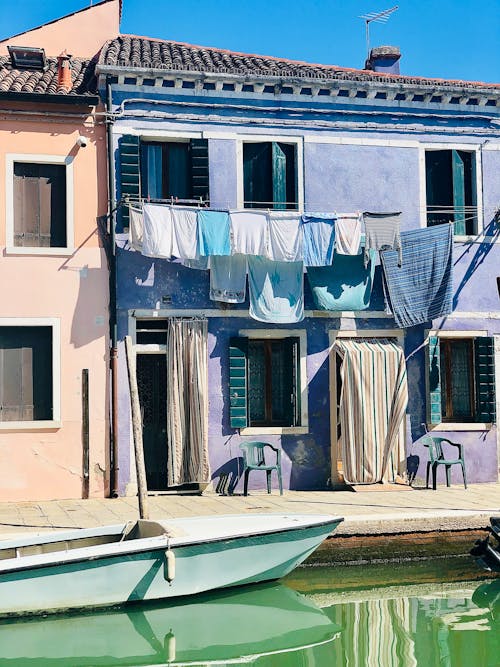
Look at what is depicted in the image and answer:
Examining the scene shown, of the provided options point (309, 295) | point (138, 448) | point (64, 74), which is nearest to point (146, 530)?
point (138, 448)

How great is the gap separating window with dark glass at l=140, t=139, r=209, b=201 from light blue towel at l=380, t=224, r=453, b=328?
3.14 metres

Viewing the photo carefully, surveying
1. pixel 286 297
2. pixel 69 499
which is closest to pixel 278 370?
pixel 286 297

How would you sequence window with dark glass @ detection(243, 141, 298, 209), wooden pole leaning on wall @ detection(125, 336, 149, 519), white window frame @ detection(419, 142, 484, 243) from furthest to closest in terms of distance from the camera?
white window frame @ detection(419, 142, 484, 243) < window with dark glass @ detection(243, 141, 298, 209) < wooden pole leaning on wall @ detection(125, 336, 149, 519)

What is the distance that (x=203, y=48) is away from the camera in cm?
1775

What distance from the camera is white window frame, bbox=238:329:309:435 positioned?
15.3m

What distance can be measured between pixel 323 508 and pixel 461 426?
3.82m

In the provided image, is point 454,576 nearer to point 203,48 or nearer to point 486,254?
point 486,254

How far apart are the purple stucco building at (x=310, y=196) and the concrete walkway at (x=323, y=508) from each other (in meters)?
0.82

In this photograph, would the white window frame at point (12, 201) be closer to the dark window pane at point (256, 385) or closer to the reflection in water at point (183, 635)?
the dark window pane at point (256, 385)

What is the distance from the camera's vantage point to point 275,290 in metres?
15.2

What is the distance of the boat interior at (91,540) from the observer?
10.6m

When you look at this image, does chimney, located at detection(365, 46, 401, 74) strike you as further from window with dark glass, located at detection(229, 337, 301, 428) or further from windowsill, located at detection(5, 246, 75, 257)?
windowsill, located at detection(5, 246, 75, 257)

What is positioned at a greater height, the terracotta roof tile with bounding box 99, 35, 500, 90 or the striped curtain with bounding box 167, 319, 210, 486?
the terracotta roof tile with bounding box 99, 35, 500, 90

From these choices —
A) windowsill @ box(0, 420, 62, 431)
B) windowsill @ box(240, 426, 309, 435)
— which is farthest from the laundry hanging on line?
windowsill @ box(0, 420, 62, 431)
